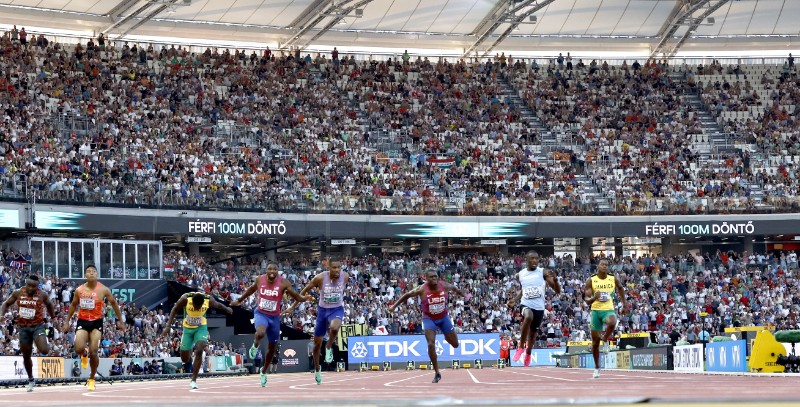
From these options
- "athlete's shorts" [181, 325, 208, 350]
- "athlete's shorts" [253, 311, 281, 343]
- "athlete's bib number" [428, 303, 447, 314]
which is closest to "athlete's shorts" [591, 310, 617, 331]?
"athlete's bib number" [428, 303, 447, 314]

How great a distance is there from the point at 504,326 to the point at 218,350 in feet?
43.7

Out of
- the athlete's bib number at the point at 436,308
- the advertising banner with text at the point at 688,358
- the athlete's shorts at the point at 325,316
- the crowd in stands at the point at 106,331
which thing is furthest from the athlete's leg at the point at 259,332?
the crowd in stands at the point at 106,331

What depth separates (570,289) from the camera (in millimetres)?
57188

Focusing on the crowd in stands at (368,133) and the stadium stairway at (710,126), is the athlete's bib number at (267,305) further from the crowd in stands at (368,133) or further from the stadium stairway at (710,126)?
the stadium stairway at (710,126)

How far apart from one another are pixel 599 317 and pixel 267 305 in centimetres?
635

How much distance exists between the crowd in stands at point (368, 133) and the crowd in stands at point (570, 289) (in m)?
2.77

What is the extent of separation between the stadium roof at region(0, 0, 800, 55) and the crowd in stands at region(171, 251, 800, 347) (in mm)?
13382

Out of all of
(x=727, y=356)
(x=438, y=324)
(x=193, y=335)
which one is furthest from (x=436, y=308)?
(x=727, y=356)

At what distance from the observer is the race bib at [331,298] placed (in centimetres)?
2104

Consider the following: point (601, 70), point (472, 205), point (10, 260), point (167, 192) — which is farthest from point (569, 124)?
point (10, 260)

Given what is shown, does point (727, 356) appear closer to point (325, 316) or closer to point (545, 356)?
point (325, 316)

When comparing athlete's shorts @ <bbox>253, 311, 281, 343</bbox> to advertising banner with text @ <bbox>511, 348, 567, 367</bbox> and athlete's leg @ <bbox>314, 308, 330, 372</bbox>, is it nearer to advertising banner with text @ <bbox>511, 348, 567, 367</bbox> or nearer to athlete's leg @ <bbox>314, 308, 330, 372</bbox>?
athlete's leg @ <bbox>314, 308, 330, 372</bbox>

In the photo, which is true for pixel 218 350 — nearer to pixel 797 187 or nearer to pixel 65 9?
pixel 65 9

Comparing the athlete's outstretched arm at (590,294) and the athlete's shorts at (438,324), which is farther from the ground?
the athlete's outstretched arm at (590,294)
